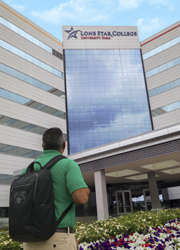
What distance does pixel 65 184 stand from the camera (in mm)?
2154

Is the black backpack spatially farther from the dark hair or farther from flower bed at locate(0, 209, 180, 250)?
flower bed at locate(0, 209, 180, 250)

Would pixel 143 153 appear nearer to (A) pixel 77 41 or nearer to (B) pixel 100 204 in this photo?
(B) pixel 100 204

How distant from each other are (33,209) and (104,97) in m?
40.2

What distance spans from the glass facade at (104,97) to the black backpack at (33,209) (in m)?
35.7

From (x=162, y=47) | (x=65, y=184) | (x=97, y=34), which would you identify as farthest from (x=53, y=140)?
(x=97, y=34)

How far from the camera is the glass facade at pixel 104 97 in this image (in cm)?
3916

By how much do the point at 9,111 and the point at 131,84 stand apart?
875 inches

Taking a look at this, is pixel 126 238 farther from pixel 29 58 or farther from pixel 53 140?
pixel 29 58

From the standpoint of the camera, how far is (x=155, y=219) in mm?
9078

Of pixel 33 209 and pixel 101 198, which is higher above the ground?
pixel 101 198

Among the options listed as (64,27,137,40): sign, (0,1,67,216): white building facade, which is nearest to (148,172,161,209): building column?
(0,1,67,216): white building facade

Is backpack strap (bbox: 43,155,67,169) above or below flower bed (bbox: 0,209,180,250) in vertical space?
above

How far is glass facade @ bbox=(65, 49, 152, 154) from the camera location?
128 feet

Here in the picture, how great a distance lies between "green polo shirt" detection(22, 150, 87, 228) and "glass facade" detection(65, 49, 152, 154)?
117ft
